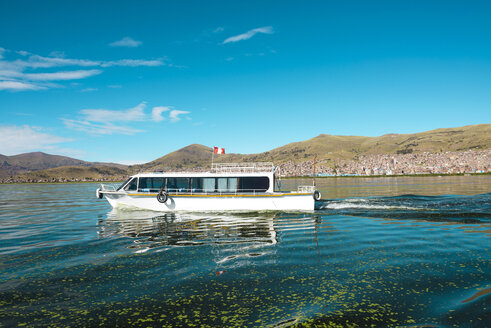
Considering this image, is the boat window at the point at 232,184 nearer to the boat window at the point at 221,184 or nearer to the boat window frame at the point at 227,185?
the boat window frame at the point at 227,185

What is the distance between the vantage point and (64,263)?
11.4m

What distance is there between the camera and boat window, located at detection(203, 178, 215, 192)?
27.5 m

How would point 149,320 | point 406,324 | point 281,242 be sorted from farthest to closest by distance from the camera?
1. point 281,242
2. point 149,320
3. point 406,324

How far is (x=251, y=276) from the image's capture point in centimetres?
934

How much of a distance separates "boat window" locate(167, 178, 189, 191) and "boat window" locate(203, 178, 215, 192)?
6.05ft

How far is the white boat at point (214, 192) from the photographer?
2556cm

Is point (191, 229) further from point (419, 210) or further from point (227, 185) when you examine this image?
point (419, 210)

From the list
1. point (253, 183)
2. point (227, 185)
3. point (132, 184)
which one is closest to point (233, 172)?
point (227, 185)

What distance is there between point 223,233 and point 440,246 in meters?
11.2

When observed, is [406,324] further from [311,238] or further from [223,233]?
[223,233]

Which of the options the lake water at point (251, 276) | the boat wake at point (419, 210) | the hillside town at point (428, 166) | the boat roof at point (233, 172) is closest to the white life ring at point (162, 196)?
the boat roof at point (233, 172)

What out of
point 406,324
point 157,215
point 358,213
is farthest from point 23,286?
point 358,213

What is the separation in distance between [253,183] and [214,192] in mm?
4008

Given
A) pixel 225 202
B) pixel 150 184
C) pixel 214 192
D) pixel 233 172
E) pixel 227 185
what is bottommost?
pixel 225 202
